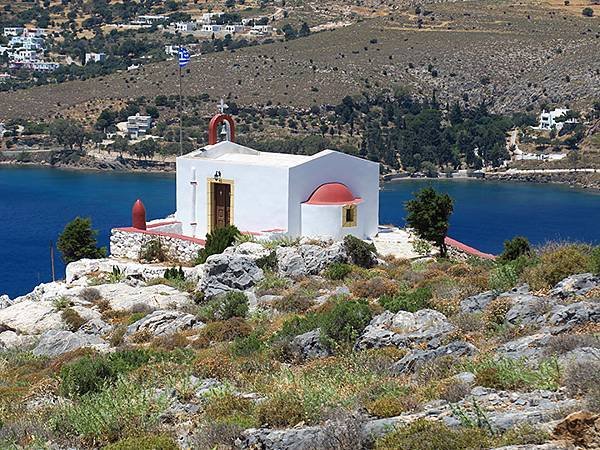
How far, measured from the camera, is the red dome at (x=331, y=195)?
26.0 metres

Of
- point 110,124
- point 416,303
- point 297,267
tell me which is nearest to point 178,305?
point 297,267

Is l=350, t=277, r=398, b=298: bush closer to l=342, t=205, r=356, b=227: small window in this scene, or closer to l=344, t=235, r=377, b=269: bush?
l=344, t=235, r=377, b=269: bush

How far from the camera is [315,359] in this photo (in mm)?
13117

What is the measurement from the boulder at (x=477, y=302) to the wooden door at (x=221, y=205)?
12.7m

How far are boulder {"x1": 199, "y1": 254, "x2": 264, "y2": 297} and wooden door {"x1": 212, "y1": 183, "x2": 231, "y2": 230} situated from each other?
247 inches

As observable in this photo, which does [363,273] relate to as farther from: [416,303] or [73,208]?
[73,208]

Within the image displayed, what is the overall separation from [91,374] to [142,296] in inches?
307

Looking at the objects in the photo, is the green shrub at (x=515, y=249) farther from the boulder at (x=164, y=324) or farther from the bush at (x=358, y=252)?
the boulder at (x=164, y=324)

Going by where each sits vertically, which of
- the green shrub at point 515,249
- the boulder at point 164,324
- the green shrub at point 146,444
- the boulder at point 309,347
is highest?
the green shrub at point 146,444

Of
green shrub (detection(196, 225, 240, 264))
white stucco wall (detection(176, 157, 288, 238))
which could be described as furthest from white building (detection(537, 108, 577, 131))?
green shrub (detection(196, 225, 240, 264))

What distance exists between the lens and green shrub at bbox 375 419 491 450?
7.94 metres

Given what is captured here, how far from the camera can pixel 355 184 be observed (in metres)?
27.4

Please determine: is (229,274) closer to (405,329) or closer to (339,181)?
(405,329)

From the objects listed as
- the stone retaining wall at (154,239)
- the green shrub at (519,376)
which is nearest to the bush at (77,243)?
the stone retaining wall at (154,239)
